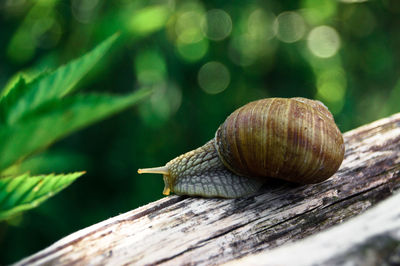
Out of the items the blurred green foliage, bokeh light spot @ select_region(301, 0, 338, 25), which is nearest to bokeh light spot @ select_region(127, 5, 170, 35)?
the blurred green foliage

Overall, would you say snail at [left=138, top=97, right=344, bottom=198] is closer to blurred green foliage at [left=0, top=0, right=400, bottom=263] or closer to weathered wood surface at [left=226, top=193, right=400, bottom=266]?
weathered wood surface at [left=226, top=193, right=400, bottom=266]

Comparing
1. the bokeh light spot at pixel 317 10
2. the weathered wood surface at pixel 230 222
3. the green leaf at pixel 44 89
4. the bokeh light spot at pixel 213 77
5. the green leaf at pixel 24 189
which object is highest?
the bokeh light spot at pixel 317 10

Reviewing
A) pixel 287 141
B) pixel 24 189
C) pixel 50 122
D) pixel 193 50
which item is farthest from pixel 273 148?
pixel 193 50

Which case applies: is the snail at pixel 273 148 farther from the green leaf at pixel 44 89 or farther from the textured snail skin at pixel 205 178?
the green leaf at pixel 44 89

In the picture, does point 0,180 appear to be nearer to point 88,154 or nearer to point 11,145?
point 11,145

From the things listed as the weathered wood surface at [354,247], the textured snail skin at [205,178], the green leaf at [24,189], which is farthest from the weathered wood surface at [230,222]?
the green leaf at [24,189]

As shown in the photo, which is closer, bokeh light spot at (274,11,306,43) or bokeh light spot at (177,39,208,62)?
bokeh light spot at (177,39,208,62)

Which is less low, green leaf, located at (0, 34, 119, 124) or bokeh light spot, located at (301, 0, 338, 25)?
bokeh light spot, located at (301, 0, 338, 25)
